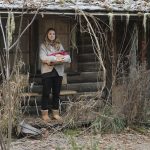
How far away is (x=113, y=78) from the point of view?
11109mm

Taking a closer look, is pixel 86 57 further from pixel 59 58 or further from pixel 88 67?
pixel 59 58

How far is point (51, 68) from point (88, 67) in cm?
228

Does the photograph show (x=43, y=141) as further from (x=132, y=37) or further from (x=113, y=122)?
(x=132, y=37)

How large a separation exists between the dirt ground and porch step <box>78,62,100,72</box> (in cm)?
269

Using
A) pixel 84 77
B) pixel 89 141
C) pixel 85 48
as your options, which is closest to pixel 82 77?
pixel 84 77

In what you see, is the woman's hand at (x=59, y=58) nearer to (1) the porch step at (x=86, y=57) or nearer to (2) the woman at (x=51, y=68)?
(2) the woman at (x=51, y=68)

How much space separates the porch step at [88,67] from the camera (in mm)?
12805

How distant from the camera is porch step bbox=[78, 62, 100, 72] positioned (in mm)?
12805

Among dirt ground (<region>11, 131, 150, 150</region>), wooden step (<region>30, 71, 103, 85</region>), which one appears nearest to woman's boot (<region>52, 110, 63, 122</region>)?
dirt ground (<region>11, 131, 150, 150</region>)

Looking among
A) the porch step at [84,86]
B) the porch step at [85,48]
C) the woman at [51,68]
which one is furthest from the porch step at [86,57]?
the woman at [51,68]

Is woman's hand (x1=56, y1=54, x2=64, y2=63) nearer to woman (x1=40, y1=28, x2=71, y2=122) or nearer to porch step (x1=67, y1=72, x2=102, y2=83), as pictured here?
woman (x1=40, y1=28, x2=71, y2=122)

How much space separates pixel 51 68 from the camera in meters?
10.8

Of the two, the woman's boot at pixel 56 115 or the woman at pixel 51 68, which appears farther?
the woman's boot at pixel 56 115

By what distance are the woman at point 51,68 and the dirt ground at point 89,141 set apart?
83 cm
